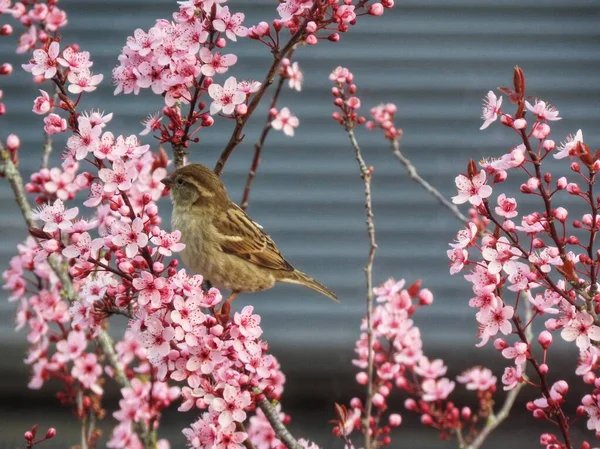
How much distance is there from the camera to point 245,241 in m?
3.61

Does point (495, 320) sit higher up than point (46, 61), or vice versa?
point (46, 61)

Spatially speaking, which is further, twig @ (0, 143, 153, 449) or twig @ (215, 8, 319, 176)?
twig @ (0, 143, 153, 449)

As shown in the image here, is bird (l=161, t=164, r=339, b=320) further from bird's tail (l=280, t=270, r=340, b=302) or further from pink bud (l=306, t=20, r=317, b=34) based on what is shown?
pink bud (l=306, t=20, r=317, b=34)

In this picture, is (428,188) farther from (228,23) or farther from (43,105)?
(43,105)

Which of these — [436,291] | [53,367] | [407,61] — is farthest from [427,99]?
[53,367]

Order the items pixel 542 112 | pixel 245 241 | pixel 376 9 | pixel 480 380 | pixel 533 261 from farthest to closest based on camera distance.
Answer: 1. pixel 245 241
2. pixel 480 380
3. pixel 376 9
4. pixel 542 112
5. pixel 533 261

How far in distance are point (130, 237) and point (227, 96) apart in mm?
521

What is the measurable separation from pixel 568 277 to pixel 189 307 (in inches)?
34.2

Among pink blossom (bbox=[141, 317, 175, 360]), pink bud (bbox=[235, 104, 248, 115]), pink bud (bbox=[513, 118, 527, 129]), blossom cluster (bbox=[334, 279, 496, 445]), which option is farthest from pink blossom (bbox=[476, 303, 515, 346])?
blossom cluster (bbox=[334, 279, 496, 445])

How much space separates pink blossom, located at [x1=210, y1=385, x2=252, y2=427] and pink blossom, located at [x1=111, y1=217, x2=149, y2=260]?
1.36ft

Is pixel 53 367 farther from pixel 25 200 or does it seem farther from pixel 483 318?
pixel 483 318

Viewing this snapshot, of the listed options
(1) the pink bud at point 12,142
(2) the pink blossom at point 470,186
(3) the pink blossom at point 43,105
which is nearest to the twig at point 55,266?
(1) the pink bud at point 12,142

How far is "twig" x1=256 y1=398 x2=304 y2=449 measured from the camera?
2.16 m

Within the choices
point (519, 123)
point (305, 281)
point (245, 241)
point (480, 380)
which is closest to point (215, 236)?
point (245, 241)
